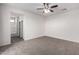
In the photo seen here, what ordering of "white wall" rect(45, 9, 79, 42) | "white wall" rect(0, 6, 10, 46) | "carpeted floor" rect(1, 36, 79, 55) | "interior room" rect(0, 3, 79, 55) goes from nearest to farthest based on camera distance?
"carpeted floor" rect(1, 36, 79, 55), "interior room" rect(0, 3, 79, 55), "white wall" rect(0, 6, 10, 46), "white wall" rect(45, 9, 79, 42)

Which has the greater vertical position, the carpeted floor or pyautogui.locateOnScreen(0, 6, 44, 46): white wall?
pyautogui.locateOnScreen(0, 6, 44, 46): white wall

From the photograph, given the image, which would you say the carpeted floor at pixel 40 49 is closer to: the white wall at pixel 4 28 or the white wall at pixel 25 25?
the white wall at pixel 4 28

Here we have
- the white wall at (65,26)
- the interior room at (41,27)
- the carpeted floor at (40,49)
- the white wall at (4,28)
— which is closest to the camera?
the carpeted floor at (40,49)

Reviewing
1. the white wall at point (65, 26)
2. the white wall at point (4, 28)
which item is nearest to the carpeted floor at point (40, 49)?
the white wall at point (4, 28)

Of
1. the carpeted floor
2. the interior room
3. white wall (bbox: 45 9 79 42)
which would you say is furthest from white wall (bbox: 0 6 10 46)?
white wall (bbox: 45 9 79 42)

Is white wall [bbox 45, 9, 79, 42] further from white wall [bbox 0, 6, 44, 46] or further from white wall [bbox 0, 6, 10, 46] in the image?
white wall [bbox 0, 6, 10, 46]

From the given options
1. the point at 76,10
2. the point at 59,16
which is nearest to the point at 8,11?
the point at 59,16

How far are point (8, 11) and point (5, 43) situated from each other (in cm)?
192

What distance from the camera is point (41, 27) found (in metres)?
7.23

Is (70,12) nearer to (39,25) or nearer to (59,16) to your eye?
(59,16)

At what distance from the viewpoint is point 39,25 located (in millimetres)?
6945

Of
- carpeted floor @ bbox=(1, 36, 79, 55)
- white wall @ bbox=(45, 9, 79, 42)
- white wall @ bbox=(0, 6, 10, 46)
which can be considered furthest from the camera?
white wall @ bbox=(45, 9, 79, 42)

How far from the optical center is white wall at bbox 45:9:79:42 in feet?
16.3

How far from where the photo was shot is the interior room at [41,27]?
12.4ft
